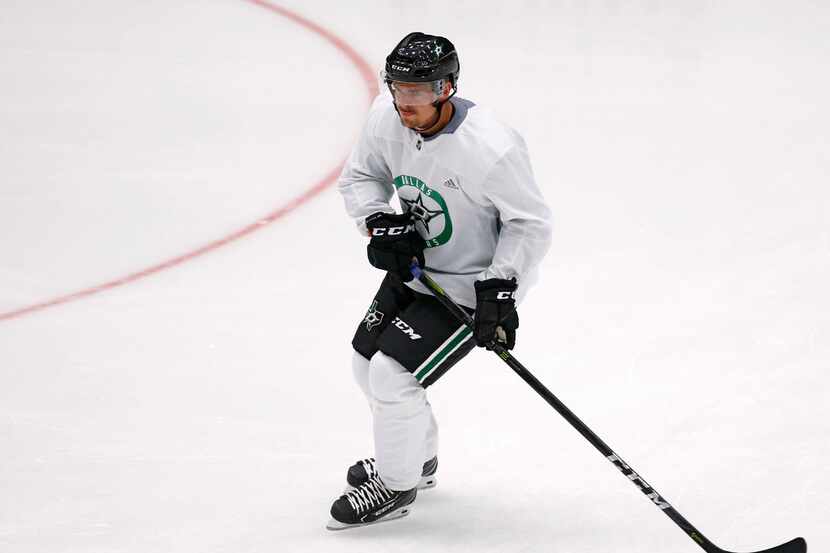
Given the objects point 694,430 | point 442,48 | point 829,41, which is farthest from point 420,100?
point 829,41

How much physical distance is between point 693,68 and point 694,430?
281 cm

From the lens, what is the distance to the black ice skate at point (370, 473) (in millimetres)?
2805

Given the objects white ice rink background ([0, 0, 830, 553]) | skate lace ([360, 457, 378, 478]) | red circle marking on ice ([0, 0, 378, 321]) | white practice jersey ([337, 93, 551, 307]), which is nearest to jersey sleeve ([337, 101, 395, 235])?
white practice jersey ([337, 93, 551, 307])

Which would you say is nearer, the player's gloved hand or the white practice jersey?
the white practice jersey

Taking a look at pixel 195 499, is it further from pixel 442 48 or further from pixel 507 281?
pixel 442 48

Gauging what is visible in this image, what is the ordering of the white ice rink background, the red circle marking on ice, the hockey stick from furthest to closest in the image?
1. the red circle marking on ice
2. the white ice rink background
3. the hockey stick

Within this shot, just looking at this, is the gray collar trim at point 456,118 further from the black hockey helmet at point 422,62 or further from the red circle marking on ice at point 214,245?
the red circle marking on ice at point 214,245

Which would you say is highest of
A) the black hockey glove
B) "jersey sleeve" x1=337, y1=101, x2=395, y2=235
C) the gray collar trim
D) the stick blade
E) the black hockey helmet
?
the black hockey helmet

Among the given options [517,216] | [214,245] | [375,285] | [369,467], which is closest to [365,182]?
[517,216]

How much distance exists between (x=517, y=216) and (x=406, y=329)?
380mm

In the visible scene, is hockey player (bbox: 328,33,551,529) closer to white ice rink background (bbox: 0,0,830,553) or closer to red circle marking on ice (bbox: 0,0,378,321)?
white ice rink background (bbox: 0,0,830,553)

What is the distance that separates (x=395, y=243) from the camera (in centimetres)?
256

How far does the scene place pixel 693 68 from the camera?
5430 millimetres

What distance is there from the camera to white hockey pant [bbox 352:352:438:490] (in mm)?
2572
